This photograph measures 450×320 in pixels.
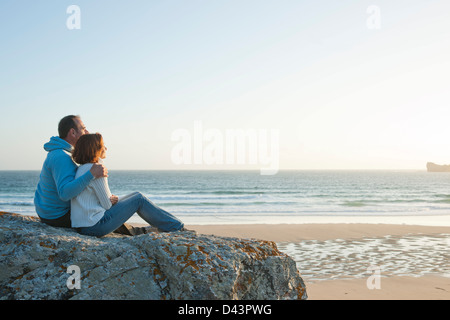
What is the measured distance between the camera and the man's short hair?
412 cm

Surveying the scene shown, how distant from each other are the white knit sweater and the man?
3.8 inches

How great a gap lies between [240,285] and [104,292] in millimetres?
1059

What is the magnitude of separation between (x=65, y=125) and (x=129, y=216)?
118 cm

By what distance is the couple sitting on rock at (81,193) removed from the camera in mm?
3797

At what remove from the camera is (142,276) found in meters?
3.09

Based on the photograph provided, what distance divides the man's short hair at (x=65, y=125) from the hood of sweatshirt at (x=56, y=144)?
0.08 meters

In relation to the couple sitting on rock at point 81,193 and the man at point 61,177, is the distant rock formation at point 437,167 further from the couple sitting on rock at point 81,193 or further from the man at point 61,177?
the man at point 61,177

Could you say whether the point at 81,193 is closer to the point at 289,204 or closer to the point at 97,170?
the point at 97,170

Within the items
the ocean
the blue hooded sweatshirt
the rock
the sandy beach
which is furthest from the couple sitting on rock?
the ocean

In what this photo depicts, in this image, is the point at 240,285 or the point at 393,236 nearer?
the point at 240,285

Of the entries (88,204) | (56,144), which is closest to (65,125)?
(56,144)

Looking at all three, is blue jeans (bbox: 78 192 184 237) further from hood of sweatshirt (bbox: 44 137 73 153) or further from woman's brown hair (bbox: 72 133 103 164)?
hood of sweatshirt (bbox: 44 137 73 153)
